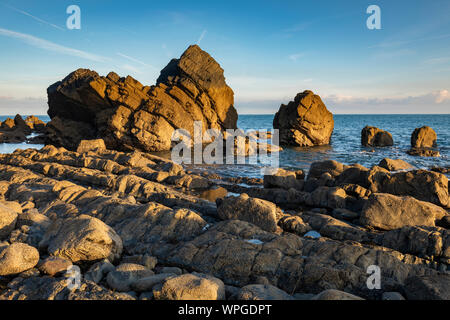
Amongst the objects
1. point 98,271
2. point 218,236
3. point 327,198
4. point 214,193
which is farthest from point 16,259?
point 214,193

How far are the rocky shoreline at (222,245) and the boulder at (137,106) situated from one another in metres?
26.3

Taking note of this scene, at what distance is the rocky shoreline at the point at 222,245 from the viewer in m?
5.12

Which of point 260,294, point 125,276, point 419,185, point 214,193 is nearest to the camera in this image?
point 260,294

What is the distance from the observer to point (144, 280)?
5246 millimetres

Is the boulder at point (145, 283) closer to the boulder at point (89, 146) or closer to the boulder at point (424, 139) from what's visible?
the boulder at point (89, 146)

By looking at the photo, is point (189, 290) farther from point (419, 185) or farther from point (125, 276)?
point (419, 185)

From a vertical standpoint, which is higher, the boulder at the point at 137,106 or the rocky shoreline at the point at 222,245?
the boulder at the point at 137,106

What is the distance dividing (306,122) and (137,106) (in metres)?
29.4

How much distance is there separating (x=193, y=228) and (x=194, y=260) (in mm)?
1879

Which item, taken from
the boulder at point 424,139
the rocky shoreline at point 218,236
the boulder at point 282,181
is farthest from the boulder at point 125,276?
the boulder at point 424,139

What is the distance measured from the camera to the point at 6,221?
7.53m

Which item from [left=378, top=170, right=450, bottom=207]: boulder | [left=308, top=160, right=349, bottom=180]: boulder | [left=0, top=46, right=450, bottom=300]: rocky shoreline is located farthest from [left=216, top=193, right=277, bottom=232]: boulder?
[left=308, top=160, right=349, bottom=180]: boulder
